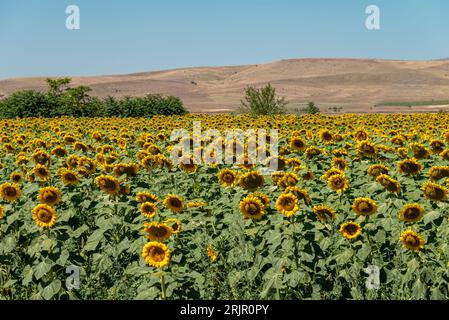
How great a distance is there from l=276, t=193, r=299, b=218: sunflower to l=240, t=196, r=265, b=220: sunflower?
20 cm

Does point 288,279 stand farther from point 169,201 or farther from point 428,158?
point 428,158

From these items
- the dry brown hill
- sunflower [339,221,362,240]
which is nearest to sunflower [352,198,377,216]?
sunflower [339,221,362,240]

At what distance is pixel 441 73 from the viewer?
128125 millimetres

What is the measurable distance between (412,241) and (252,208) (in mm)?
1422

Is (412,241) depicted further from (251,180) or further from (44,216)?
(44,216)

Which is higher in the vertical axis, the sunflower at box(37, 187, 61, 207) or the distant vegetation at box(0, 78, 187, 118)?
the distant vegetation at box(0, 78, 187, 118)

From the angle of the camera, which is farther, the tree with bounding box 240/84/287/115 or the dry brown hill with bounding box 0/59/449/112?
the dry brown hill with bounding box 0/59/449/112

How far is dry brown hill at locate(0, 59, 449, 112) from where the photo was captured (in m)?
107

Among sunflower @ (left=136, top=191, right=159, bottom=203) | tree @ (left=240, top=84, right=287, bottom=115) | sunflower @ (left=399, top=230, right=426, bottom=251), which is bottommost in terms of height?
sunflower @ (left=399, top=230, right=426, bottom=251)

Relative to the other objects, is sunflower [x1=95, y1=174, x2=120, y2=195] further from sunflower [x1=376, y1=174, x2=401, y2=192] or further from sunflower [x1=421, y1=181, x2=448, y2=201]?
sunflower [x1=421, y1=181, x2=448, y2=201]
